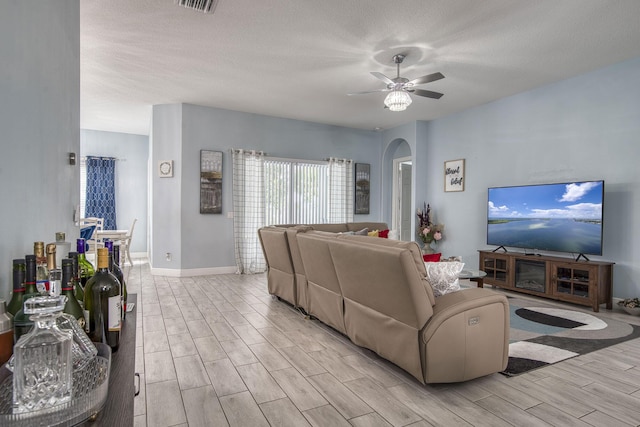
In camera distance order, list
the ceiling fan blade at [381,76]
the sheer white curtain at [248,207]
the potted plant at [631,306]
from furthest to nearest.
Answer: the sheer white curtain at [248,207] < the potted plant at [631,306] < the ceiling fan blade at [381,76]

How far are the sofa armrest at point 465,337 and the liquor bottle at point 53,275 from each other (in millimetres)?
1947

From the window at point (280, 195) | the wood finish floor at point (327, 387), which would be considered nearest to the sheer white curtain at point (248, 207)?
the window at point (280, 195)

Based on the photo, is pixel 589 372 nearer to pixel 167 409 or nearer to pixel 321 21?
pixel 167 409

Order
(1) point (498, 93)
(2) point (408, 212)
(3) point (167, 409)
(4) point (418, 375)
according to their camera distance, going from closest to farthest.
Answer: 1. (3) point (167, 409)
2. (4) point (418, 375)
3. (1) point (498, 93)
4. (2) point (408, 212)

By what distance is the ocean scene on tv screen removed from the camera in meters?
4.36

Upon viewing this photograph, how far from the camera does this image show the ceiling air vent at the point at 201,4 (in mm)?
2994

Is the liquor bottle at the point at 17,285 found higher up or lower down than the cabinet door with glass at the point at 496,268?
higher up

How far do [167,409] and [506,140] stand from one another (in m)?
5.68

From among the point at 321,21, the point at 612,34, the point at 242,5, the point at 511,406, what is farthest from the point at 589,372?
the point at 242,5

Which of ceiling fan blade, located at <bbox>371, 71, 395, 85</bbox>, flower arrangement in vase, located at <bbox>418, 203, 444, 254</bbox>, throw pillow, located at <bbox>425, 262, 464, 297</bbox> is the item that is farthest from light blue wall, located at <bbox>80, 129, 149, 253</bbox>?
throw pillow, located at <bbox>425, 262, 464, 297</bbox>

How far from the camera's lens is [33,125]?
52.9 inches

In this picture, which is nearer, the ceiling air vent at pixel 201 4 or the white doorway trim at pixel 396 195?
the ceiling air vent at pixel 201 4

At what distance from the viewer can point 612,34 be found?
3.56 meters

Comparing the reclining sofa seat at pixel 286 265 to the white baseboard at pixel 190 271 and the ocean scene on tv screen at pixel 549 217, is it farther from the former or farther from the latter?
the ocean scene on tv screen at pixel 549 217
